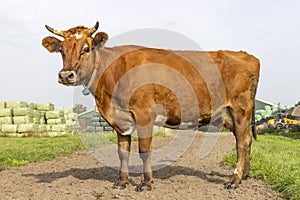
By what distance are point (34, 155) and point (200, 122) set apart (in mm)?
6075

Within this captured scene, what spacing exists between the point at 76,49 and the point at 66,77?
593 millimetres

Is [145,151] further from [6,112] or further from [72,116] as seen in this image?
[72,116]

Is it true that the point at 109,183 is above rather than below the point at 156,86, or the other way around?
below

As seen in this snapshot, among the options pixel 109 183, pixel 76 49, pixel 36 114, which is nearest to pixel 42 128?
pixel 36 114

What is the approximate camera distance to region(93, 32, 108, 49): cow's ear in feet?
20.3

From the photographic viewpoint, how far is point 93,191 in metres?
6.07

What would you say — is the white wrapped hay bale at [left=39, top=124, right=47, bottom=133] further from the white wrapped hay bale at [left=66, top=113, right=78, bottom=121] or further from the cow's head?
the cow's head

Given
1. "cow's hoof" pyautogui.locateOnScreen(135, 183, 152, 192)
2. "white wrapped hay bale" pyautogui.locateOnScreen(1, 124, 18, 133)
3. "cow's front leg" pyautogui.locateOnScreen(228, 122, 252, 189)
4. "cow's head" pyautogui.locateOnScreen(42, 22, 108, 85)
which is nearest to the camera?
"cow's head" pyautogui.locateOnScreen(42, 22, 108, 85)

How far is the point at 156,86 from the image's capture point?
6332mm

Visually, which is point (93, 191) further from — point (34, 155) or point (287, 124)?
point (287, 124)

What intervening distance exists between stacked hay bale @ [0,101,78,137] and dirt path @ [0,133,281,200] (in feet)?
42.2

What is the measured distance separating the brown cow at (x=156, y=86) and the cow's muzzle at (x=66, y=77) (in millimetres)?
22

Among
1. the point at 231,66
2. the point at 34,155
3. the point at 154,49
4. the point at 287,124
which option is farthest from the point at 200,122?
→ the point at 287,124

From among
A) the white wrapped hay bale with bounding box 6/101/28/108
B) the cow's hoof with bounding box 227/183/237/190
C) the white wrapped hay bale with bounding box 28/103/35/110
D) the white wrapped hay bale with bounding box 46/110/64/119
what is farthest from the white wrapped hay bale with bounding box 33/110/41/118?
the cow's hoof with bounding box 227/183/237/190
